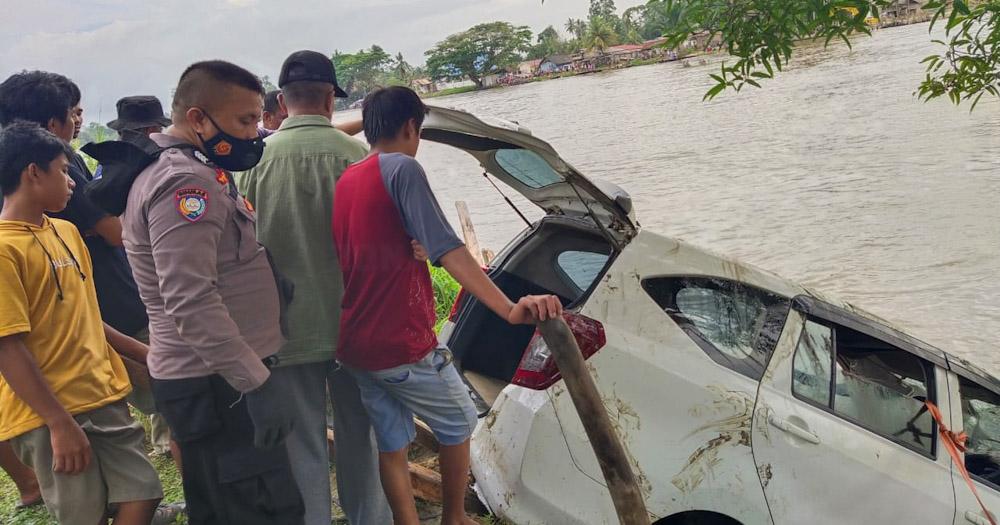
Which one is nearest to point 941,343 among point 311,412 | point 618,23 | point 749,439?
point 749,439

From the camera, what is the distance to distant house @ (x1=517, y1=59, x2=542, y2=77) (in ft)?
315

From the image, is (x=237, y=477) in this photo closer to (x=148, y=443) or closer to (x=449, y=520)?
(x=449, y=520)

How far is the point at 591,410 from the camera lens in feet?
6.62

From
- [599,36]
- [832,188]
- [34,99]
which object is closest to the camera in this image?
[34,99]

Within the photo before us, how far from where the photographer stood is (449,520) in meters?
2.76

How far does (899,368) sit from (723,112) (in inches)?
1044

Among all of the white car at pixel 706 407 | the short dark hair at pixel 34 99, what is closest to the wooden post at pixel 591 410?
the white car at pixel 706 407

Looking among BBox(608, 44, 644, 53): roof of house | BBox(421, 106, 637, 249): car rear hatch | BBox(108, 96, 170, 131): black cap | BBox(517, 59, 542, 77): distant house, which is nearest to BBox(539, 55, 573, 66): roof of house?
BBox(517, 59, 542, 77): distant house

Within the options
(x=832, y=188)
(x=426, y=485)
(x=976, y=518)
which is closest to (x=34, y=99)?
(x=426, y=485)

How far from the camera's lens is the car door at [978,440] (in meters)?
2.65

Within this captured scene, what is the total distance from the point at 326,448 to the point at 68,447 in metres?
0.78

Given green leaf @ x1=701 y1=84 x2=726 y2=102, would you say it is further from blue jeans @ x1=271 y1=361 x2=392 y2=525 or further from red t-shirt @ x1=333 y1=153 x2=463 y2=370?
blue jeans @ x1=271 y1=361 x2=392 y2=525

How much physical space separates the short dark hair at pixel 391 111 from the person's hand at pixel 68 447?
51.1 inches

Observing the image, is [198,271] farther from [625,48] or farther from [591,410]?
[625,48]
